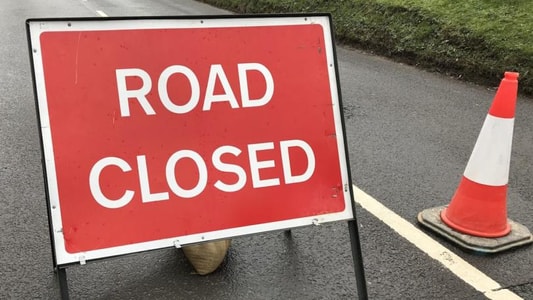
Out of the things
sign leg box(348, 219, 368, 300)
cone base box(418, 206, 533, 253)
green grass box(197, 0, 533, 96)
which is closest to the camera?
sign leg box(348, 219, 368, 300)

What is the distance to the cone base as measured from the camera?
3215 millimetres

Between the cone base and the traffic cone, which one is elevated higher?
the traffic cone

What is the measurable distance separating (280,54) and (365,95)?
14.7ft

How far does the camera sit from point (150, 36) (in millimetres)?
2328

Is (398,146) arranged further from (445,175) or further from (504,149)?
(504,149)

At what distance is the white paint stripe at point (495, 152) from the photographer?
10.9 feet

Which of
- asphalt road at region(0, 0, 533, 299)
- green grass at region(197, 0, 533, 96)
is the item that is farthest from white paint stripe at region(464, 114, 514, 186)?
green grass at region(197, 0, 533, 96)

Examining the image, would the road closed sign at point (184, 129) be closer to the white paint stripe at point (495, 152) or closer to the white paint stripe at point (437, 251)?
the white paint stripe at point (437, 251)

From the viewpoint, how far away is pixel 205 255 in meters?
Answer: 2.91

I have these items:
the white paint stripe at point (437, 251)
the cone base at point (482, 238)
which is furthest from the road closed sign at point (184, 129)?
the cone base at point (482, 238)

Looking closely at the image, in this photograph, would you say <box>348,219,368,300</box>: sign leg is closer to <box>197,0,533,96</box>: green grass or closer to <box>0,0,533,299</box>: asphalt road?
<box>0,0,533,299</box>: asphalt road

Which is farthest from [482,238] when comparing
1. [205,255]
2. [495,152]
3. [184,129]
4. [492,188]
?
[184,129]

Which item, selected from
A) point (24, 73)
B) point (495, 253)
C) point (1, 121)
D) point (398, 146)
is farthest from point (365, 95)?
point (24, 73)

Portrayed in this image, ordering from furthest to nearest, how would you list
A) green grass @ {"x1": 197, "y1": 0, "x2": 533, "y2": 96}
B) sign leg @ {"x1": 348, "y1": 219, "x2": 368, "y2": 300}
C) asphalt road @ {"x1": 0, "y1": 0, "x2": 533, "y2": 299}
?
green grass @ {"x1": 197, "y1": 0, "x2": 533, "y2": 96}
asphalt road @ {"x1": 0, "y1": 0, "x2": 533, "y2": 299}
sign leg @ {"x1": 348, "y1": 219, "x2": 368, "y2": 300}
